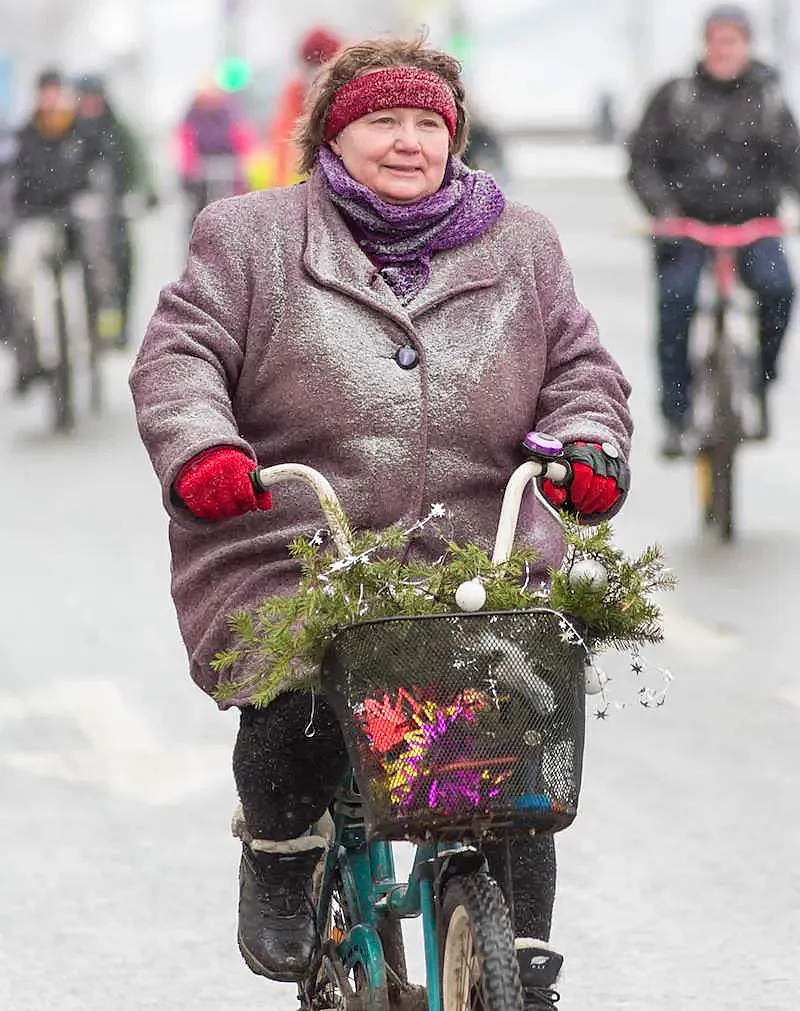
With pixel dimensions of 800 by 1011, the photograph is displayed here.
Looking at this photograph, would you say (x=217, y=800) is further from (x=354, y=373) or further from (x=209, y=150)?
(x=209, y=150)

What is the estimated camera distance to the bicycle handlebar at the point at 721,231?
11367 mm

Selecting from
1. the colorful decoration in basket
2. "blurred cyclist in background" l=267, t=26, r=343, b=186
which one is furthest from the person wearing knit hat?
the colorful decoration in basket

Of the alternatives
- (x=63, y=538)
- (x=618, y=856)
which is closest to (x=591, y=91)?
(x=63, y=538)

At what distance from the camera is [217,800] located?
7.30m

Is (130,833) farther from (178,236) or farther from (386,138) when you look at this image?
(178,236)

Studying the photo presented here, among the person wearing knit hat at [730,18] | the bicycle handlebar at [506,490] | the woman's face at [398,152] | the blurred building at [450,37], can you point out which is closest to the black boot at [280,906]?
the bicycle handlebar at [506,490]

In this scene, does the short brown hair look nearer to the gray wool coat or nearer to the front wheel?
the gray wool coat

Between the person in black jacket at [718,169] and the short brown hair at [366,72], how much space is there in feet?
22.6

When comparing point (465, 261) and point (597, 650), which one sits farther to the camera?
point (465, 261)

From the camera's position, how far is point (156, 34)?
308ft

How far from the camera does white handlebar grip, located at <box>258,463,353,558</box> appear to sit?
395 cm

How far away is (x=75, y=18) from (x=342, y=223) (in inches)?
4651

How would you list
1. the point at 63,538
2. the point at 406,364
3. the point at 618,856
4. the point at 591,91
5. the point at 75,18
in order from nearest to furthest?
the point at 406,364, the point at 618,856, the point at 63,538, the point at 591,91, the point at 75,18

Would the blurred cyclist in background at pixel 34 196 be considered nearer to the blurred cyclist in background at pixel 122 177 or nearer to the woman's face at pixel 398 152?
the blurred cyclist in background at pixel 122 177
